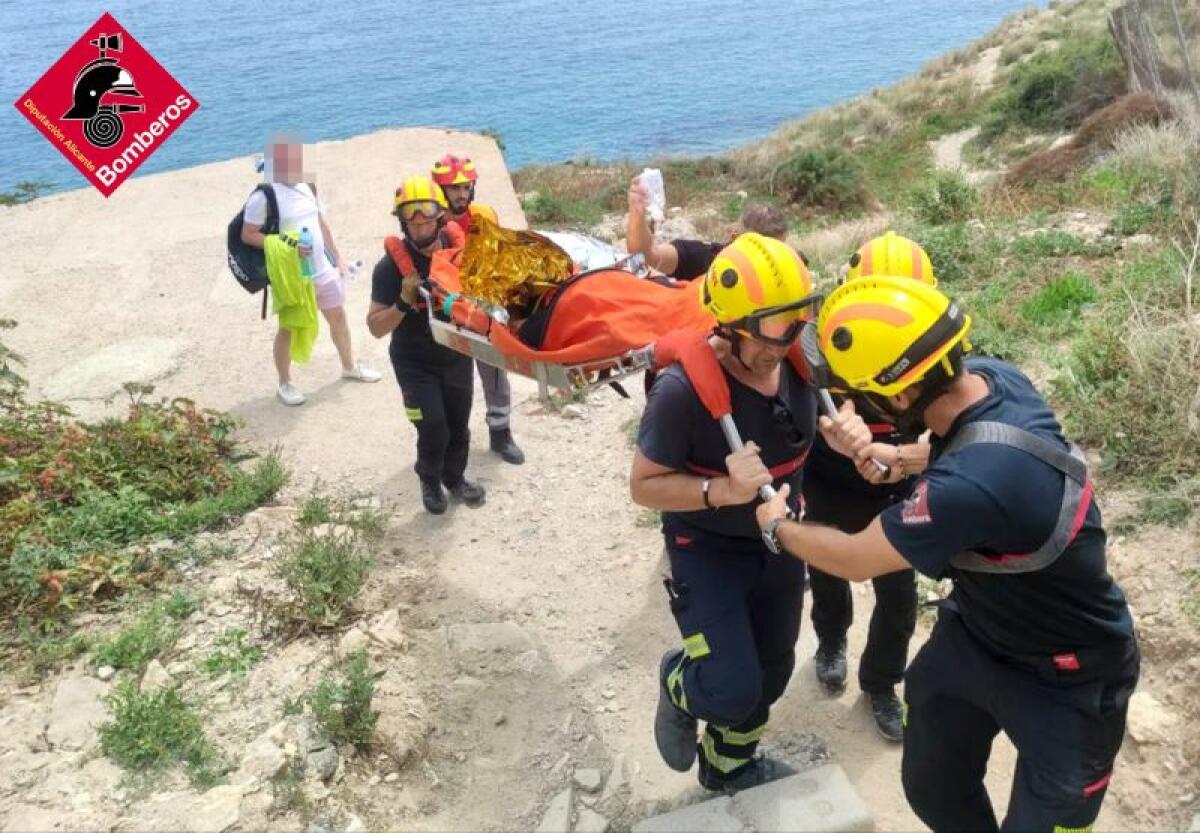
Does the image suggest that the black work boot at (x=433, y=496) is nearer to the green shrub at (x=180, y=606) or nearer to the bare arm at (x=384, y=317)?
the bare arm at (x=384, y=317)

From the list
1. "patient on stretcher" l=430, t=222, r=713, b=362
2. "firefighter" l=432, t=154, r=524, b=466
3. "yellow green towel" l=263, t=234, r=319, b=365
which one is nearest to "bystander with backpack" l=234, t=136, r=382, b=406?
"yellow green towel" l=263, t=234, r=319, b=365

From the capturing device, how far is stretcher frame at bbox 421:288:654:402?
3.75m

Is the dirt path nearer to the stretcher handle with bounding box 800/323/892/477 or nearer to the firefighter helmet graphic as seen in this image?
the stretcher handle with bounding box 800/323/892/477

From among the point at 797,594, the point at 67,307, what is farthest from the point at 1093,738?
the point at 67,307

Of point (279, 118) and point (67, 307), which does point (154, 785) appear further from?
point (279, 118)

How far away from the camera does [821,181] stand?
15.9 metres

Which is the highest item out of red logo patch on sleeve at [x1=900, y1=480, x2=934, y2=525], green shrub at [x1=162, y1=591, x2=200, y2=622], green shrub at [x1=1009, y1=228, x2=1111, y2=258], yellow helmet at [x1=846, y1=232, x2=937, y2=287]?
yellow helmet at [x1=846, y1=232, x2=937, y2=287]

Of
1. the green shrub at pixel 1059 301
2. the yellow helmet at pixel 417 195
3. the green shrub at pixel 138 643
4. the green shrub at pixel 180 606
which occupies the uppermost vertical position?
the yellow helmet at pixel 417 195

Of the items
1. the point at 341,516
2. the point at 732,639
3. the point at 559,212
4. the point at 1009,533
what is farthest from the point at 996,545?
the point at 559,212

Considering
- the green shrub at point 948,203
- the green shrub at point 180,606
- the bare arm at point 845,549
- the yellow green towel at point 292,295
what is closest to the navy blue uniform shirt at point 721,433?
the bare arm at point 845,549

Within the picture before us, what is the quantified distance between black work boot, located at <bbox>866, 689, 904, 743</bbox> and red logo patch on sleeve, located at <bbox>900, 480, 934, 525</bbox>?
2106 millimetres

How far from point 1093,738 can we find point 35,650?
16.1 feet

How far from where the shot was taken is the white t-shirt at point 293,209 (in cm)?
729

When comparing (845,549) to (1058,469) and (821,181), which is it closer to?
(1058,469)
